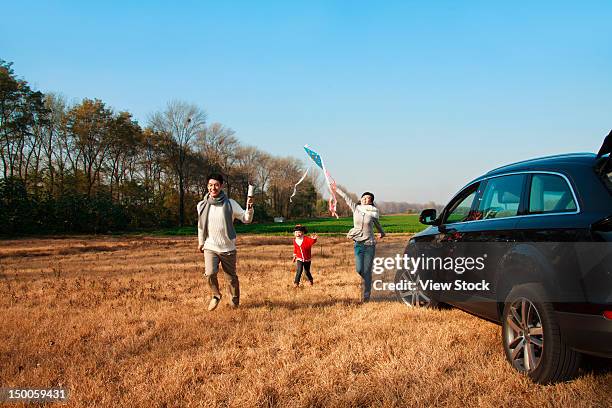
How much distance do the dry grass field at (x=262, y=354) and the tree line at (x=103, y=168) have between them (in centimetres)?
2979

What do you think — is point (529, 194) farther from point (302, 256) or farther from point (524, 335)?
point (302, 256)

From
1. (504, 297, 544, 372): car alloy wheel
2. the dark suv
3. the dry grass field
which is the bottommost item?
the dry grass field

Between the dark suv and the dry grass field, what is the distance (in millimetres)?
371

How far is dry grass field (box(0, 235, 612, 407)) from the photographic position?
3312mm

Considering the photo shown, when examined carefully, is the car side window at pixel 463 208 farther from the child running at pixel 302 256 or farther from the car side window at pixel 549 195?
the child running at pixel 302 256

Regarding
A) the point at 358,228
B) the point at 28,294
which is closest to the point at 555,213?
the point at 358,228

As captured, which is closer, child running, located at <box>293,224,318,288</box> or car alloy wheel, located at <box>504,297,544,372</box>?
car alloy wheel, located at <box>504,297,544,372</box>

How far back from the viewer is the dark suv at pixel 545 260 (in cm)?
285

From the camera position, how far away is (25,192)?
110 feet

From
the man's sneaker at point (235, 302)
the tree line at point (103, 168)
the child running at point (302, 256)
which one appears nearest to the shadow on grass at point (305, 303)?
the man's sneaker at point (235, 302)

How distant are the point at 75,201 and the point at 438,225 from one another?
37025 mm

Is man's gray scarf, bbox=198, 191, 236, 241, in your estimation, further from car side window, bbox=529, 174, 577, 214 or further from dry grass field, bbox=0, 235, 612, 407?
car side window, bbox=529, 174, 577, 214

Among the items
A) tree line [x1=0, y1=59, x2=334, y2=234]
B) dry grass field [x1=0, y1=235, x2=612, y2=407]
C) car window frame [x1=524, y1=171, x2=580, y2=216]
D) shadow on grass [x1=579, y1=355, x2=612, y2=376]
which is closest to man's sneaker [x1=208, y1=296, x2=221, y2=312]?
dry grass field [x1=0, y1=235, x2=612, y2=407]

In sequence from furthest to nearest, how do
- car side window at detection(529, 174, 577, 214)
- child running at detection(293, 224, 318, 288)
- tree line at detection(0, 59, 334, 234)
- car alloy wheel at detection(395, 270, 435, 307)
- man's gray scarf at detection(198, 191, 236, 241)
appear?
tree line at detection(0, 59, 334, 234), child running at detection(293, 224, 318, 288), man's gray scarf at detection(198, 191, 236, 241), car alloy wheel at detection(395, 270, 435, 307), car side window at detection(529, 174, 577, 214)
